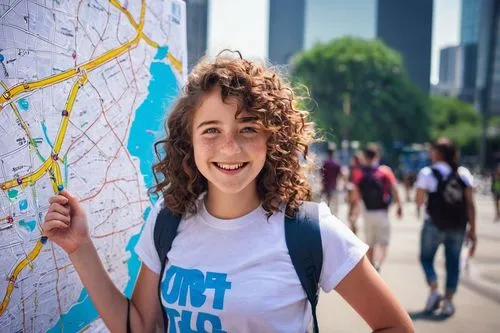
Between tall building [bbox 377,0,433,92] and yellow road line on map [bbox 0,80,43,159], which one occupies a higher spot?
tall building [bbox 377,0,433,92]

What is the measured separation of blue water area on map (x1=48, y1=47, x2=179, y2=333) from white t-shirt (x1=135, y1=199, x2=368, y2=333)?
47 centimetres

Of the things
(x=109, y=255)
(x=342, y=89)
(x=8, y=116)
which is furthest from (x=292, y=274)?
(x=342, y=89)

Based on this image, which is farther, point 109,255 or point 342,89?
point 342,89

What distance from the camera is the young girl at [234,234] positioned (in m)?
1.43

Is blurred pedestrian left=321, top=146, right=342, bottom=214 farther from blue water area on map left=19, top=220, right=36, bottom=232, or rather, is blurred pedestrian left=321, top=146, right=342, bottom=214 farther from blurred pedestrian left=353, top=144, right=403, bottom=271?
blue water area on map left=19, top=220, right=36, bottom=232

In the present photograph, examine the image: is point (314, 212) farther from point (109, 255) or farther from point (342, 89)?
point (342, 89)


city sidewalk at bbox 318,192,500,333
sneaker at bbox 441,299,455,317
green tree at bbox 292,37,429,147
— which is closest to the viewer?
city sidewalk at bbox 318,192,500,333

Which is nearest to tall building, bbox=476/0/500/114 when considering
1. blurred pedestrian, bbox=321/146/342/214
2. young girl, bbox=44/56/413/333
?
blurred pedestrian, bbox=321/146/342/214

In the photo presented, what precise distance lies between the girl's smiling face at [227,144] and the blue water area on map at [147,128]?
1.70 feet

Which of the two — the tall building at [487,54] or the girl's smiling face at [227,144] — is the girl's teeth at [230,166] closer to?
the girl's smiling face at [227,144]

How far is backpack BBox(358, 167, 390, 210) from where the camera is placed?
6.18 m

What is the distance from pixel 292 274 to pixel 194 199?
0.46 metres

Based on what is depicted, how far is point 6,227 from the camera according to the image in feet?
4.51

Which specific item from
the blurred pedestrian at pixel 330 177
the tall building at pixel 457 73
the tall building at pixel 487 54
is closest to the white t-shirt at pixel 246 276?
the blurred pedestrian at pixel 330 177
